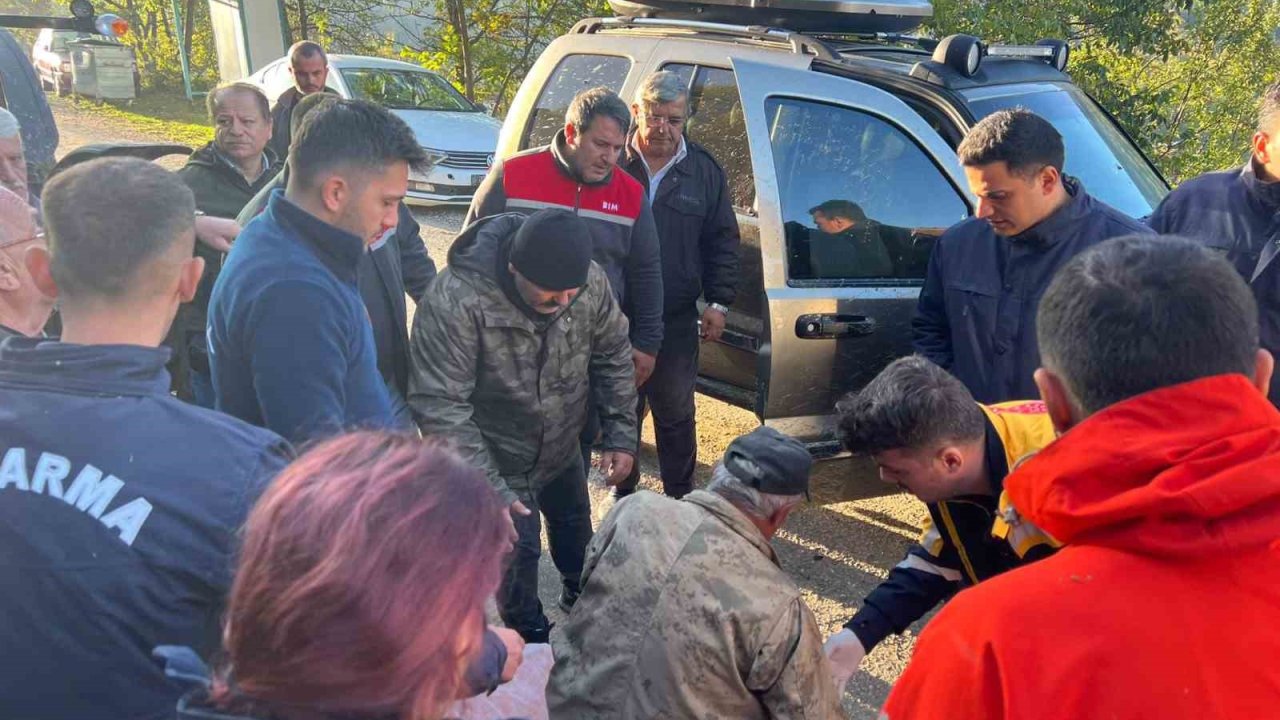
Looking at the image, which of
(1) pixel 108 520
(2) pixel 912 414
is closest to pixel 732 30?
(2) pixel 912 414

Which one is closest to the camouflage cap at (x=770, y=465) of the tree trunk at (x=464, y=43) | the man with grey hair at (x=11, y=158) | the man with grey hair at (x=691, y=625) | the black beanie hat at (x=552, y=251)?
the man with grey hair at (x=691, y=625)

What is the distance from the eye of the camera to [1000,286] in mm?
3031

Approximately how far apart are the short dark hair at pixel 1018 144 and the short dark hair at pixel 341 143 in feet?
5.86

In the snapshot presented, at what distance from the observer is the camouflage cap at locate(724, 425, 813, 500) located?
2164 mm

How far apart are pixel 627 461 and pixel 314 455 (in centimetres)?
231

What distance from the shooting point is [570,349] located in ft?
10.4

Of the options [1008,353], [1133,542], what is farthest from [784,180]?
[1133,542]

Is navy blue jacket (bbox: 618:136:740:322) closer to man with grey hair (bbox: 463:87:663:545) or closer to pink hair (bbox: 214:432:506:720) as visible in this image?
man with grey hair (bbox: 463:87:663:545)

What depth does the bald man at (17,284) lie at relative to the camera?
2.47 meters

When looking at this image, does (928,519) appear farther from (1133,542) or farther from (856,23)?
(856,23)

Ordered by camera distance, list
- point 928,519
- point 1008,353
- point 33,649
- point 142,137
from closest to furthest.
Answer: point 33,649, point 928,519, point 1008,353, point 142,137

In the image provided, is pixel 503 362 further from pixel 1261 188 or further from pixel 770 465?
pixel 1261 188

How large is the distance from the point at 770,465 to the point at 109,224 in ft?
4.75

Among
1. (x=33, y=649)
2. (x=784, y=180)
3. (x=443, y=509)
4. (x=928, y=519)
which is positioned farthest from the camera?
(x=784, y=180)
